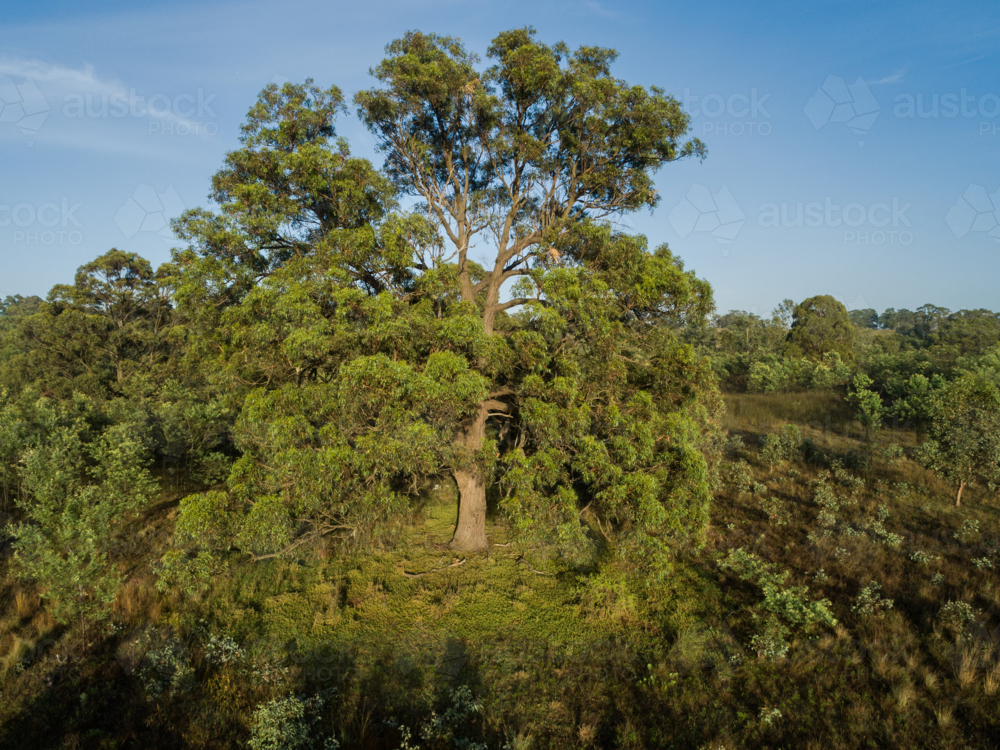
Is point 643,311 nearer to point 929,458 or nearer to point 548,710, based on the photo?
point 548,710

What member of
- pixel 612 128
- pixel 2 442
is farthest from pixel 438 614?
pixel 2 442

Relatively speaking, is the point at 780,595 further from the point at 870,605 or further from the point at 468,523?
the point at 468,523

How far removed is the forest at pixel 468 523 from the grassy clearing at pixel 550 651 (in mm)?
54

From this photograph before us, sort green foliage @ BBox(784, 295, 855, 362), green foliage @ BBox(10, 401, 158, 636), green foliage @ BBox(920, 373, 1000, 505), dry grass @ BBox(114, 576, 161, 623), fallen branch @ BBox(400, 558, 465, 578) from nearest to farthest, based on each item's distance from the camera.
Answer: green foliage @ BBox(10, 401, 158, 636)
dry grass @ BBox(114, 576, 161, 623)
fallen branch @ BBox(400, 558, 465, 578)
green foliage @ BBox(920, 373, 1000, 505)
green foliage @ BBox(784, 295, 855, 362)

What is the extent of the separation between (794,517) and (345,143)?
16357mm

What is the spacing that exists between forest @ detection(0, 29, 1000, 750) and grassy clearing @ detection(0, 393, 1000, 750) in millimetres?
54

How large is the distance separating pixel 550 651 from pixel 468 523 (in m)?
4.48

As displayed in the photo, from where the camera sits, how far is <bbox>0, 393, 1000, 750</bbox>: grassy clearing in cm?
643

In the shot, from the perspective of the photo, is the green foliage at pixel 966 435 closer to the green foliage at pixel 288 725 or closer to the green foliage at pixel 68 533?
the green foliage at pixel 288 725

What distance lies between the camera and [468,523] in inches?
478

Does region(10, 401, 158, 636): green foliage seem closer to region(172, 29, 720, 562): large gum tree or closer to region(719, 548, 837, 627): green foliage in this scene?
region(172, 29, 720, 562): large gum tree

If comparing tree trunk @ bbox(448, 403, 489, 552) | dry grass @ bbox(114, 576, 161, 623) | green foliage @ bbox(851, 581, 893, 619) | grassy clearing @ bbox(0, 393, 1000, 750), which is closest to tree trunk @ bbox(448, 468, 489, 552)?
tree trunk @ bbox(448, 403, 489, 552)

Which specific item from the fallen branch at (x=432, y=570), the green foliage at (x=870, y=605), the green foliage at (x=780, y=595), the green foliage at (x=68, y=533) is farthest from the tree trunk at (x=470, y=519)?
the green foliage at (x=870, y=605)

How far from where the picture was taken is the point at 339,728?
646cm
